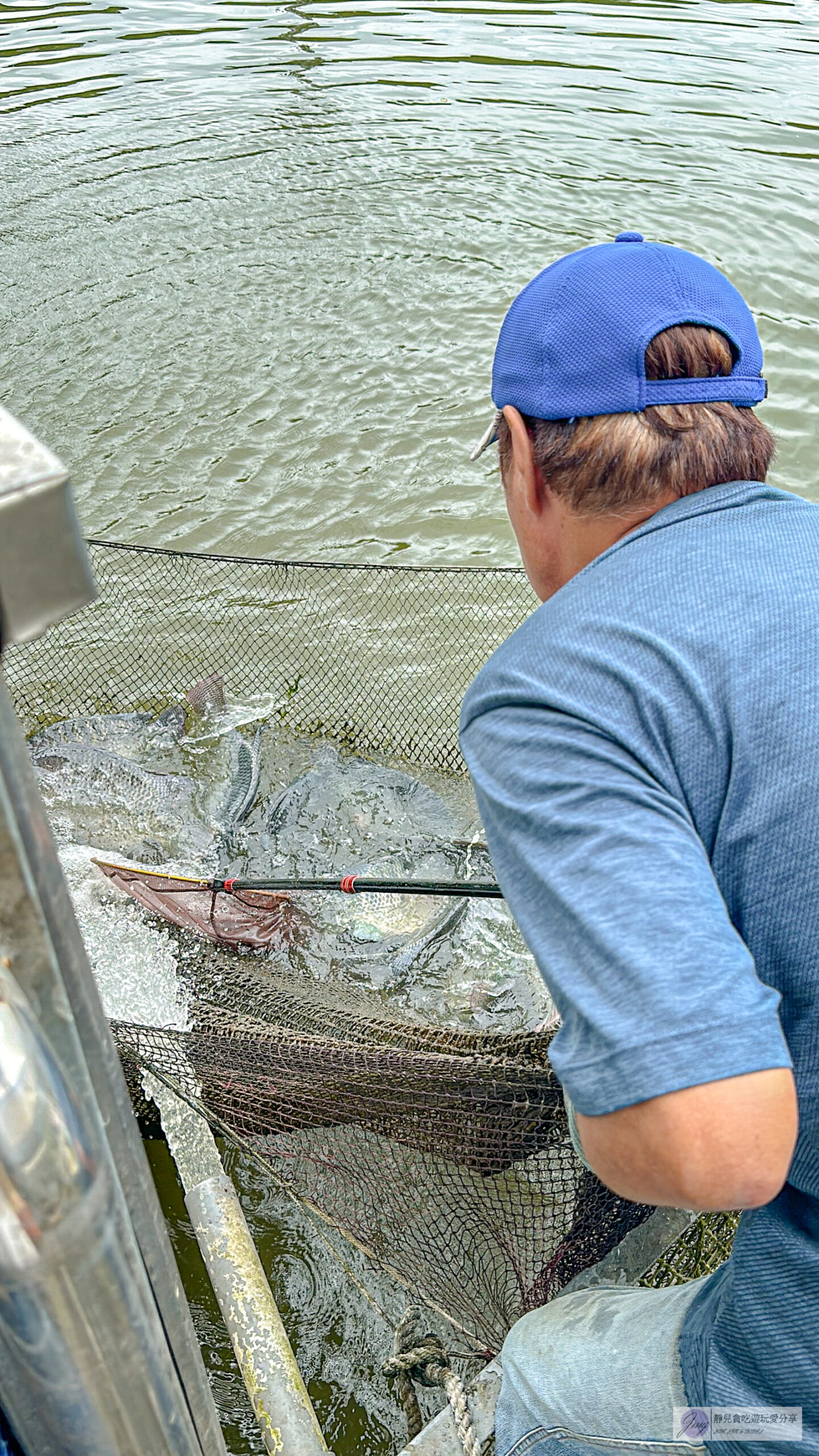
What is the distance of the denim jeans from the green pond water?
1.12 m

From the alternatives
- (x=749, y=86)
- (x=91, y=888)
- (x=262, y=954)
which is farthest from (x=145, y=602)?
(x=749, y=86)

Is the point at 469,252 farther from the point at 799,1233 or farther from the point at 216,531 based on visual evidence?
the point at 799,1233

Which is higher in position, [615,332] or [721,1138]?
[615,332]

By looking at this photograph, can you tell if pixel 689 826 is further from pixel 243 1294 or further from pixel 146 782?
pixel 146 782

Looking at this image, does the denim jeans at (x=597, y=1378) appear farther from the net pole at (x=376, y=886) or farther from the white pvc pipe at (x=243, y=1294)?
the net pole at (x=376, y=886)

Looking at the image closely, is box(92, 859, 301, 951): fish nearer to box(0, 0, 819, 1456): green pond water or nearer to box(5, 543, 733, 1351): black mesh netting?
box(5, 543, 733, 1351): black mesh netting

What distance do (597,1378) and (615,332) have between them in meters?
1.54

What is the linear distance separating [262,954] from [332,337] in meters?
5.08

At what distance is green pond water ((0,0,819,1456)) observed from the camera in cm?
594

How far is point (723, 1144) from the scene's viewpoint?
3.30 ft

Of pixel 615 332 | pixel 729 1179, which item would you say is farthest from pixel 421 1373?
pixel 615 332

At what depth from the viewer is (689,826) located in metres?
1.12

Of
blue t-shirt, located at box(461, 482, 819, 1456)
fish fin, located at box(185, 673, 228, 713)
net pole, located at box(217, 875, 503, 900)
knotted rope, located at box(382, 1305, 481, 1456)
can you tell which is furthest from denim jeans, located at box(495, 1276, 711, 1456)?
fish fin, located at box(185, 673, 228, 713)

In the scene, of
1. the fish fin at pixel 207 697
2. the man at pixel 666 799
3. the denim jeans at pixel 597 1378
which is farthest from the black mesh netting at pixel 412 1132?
the fish fin at pixel 207 697
